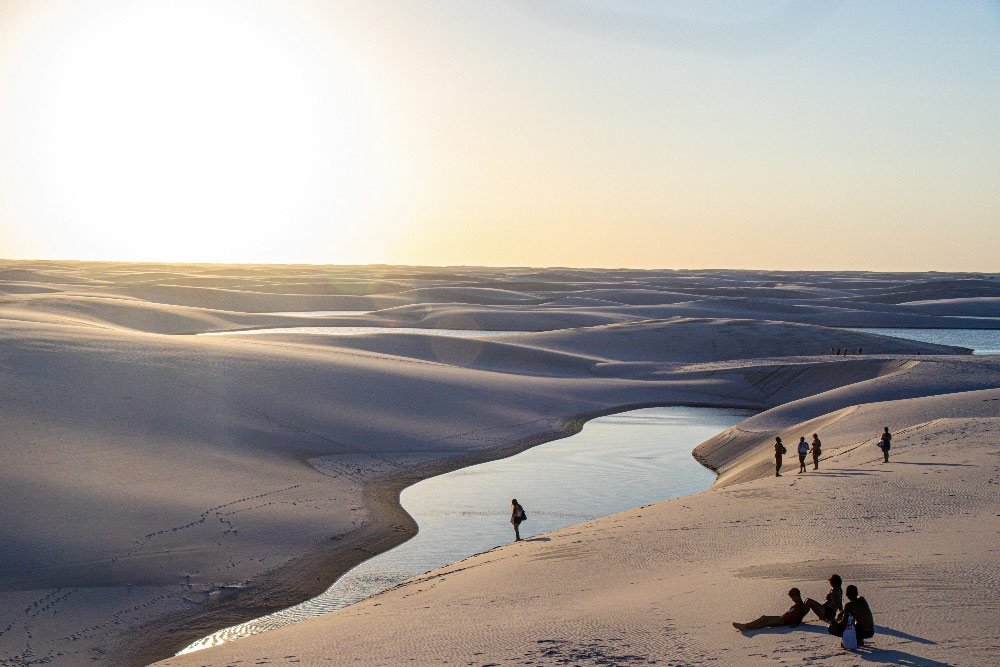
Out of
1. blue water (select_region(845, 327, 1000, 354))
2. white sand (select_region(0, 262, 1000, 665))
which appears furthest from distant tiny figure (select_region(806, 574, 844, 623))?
blue water (select_region(845, 327, 1000, 354))

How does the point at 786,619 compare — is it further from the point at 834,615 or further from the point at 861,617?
the point at 861,617

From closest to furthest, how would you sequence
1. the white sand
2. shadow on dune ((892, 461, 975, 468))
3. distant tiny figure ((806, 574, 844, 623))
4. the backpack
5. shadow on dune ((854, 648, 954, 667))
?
shadow on dune ((854, 648, 954, 667))
the backpack
distant tiny figure ((806, 574, 844, 623))
the white sand
shadow on dune ((892, 461, 975, 468))

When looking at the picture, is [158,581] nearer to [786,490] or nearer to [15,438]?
[15,438]

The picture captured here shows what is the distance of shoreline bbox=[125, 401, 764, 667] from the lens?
42.0ft

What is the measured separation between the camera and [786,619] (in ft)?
30.4

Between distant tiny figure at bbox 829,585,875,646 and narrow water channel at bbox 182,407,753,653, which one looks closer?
distant tiny figure at bbox 829,585,875,646

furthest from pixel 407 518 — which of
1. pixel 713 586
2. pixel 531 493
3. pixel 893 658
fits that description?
pixel 893 658

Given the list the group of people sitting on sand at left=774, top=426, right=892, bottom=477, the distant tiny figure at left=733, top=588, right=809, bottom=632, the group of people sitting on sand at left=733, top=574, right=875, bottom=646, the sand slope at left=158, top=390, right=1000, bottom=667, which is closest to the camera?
the group of people sitting on sand at left=733, top=574, right=875, bottom=646

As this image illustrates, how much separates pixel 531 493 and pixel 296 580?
7801 mm

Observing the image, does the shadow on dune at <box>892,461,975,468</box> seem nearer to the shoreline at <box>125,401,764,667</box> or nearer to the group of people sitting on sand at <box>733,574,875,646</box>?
the shoreline at <box>125,401,764,667</box>

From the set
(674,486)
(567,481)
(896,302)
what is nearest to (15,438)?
(567,481)

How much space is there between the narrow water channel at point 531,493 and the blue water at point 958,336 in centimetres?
3996

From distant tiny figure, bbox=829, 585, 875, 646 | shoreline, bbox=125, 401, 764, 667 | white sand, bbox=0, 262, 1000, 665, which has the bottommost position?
shoreline, bbox=125, 401, 764, 667

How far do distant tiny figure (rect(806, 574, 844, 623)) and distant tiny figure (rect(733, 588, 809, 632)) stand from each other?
0.10 m
